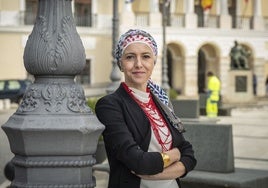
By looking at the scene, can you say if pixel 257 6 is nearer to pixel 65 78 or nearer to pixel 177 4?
pixel 177 4

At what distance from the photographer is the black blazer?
3.49 m

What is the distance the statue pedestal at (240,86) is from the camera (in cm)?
3731

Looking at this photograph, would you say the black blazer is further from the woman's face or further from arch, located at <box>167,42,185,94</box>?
arch, located at <box>167,42,185,94</box>

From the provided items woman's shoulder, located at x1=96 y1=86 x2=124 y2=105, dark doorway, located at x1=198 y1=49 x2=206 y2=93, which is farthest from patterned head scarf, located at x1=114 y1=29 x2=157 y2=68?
dark doorway, located at x1=198 y1=49 x2=206 y2=93

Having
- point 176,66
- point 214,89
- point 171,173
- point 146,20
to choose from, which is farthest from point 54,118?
point 176,66

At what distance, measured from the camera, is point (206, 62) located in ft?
175

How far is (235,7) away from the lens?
56031 millimetres

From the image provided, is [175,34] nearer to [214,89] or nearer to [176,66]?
[176,66]

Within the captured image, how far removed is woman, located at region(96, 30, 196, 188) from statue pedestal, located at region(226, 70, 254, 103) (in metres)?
33.5

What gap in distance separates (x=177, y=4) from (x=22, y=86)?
764 inches

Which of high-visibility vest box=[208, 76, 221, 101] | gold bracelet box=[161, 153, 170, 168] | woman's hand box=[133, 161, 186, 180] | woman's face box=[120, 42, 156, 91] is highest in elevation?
woman's face box=[120, 42, 156, 91]

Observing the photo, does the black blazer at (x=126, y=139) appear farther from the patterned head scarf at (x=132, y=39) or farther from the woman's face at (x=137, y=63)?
the patterned head scarf at (x=132, y=39)

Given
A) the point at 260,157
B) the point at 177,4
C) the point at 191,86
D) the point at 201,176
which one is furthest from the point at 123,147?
the point at 177,4

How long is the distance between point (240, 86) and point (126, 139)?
3476 centimetres
